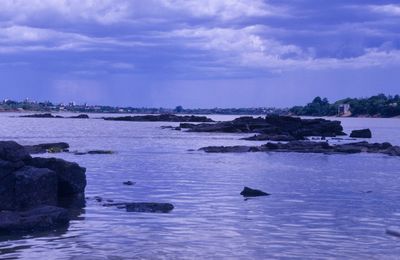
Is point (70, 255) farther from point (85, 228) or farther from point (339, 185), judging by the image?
point (339, 185)

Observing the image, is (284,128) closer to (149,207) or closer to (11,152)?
(149,207)

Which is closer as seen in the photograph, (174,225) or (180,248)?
(180,248)

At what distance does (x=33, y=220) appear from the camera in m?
23.4

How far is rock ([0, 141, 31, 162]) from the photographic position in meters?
27.9

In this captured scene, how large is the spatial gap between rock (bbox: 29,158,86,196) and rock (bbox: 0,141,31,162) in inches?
Answer: 63.9

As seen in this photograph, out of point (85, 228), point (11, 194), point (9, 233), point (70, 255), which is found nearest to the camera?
point (70, 255)

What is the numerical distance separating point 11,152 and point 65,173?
11.1ft

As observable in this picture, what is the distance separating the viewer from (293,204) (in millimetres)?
31078

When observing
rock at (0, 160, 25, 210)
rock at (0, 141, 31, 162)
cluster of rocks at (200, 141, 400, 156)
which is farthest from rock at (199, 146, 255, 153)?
rock at (0, 160, 25, 210)

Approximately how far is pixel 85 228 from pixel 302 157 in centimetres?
4157

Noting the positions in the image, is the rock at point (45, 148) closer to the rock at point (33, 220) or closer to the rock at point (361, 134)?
the rock at point (33, 220)

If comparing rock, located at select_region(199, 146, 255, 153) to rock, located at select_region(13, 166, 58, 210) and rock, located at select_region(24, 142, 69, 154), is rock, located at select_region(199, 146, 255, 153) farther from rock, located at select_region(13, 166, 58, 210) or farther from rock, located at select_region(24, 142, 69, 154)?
rock, located at select_region(13, 166, 58, 210)

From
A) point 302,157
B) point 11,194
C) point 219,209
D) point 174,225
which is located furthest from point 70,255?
point 302,157

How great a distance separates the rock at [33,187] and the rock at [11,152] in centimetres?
67
